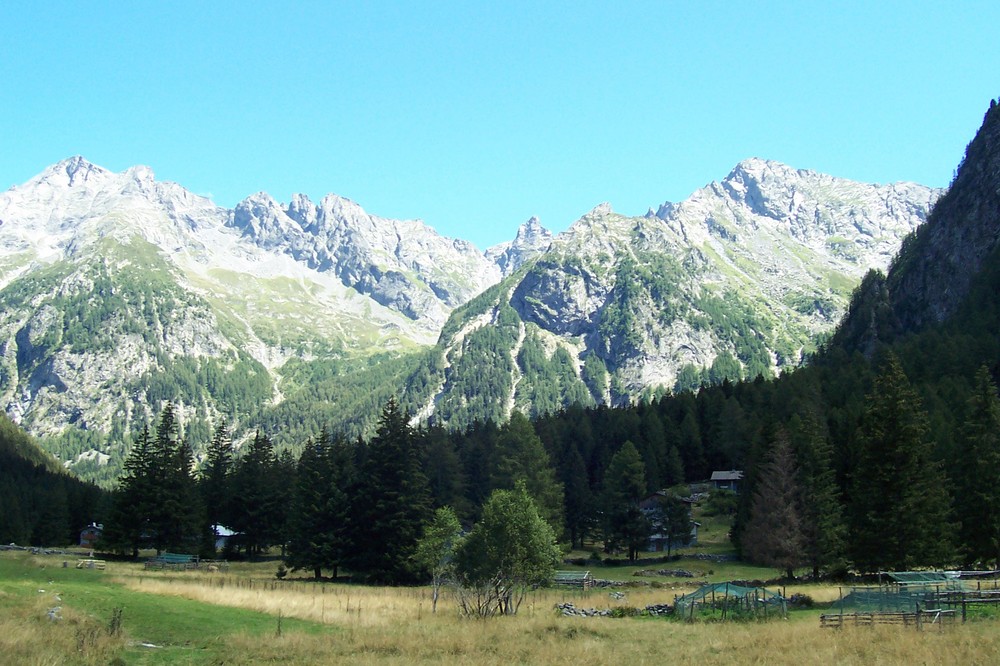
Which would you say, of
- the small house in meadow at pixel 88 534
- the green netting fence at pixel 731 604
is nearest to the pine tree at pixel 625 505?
the green netting fence at pixel 731 604

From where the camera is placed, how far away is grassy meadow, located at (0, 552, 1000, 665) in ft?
94.6

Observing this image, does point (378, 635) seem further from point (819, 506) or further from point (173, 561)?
point (173, 561)

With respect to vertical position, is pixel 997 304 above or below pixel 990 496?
above

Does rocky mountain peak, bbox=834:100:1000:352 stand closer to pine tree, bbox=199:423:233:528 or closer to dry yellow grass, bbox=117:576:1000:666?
pine tree, bbox=199:423:233:528

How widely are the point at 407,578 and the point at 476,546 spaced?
24.8m

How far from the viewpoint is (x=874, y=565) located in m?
50.8

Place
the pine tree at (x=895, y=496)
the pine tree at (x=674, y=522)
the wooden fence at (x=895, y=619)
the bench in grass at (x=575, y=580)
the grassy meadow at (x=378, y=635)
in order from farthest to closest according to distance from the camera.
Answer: the pine tree at (x=674, y=522)
the bench in grass at (x=575, y=580)
the pine tree at (x=895, y=496)
the wooden fence at (x=895, y=619)
the grassy meadow at (x=378, y=635)

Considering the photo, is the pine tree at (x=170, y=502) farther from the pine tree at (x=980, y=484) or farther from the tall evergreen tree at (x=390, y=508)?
the pine tree at (x=980, y=484)

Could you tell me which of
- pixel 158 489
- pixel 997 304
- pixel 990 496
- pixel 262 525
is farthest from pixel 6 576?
pixel 997 304

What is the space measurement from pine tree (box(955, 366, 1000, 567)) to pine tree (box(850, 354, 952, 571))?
356cm

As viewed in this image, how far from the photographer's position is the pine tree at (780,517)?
63.8 m

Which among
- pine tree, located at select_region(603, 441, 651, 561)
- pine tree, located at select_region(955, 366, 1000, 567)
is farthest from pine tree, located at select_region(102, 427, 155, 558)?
pine tree, located at select_region(955, 366, 1000, 567)

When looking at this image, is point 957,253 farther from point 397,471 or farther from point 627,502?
point 397,471

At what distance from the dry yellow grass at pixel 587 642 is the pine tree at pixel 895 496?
13.2 metres
